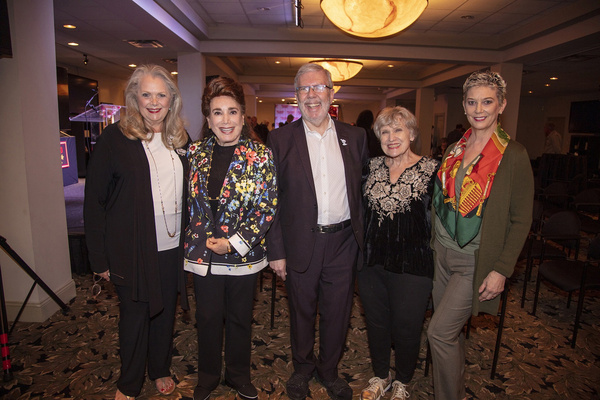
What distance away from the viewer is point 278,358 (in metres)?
2.76

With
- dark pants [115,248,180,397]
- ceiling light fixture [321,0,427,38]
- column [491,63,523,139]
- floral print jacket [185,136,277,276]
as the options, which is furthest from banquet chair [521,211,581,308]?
column [491,63,523,139]

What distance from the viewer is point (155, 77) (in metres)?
1.98

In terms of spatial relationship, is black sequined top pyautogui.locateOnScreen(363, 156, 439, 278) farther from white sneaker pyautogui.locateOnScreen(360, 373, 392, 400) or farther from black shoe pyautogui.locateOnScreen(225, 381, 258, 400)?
black shoe pyautogui.locateOnScreen(225, 381, 258, 400)

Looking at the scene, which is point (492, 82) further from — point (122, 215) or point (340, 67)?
point (340, 67)

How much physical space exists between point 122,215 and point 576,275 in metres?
3.52

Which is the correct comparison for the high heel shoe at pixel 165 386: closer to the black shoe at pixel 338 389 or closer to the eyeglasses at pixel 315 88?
the black shoe at pixel 338 389

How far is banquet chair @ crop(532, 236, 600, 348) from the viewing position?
2.89 meters

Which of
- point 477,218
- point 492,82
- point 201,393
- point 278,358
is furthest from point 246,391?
point 492,82

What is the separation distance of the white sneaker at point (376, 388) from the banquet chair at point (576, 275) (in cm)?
175

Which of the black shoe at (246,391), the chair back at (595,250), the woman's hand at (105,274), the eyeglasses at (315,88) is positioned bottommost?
the black shoe at (246,391)

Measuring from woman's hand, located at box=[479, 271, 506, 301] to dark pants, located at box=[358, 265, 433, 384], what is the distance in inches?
11.1

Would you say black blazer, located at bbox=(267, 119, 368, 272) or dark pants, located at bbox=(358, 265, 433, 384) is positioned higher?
black blazer, located at bbox=(267, 119, 368, 272)

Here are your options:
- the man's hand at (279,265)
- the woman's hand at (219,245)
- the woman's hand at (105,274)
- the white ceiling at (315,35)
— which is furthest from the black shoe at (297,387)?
the white ceiling at (315,35)

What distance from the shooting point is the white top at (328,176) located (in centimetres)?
213
